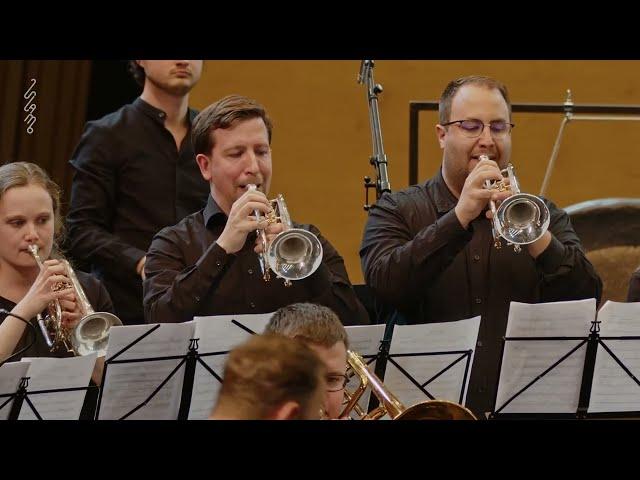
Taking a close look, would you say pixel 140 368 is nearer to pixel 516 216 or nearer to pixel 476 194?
pixel 476 194

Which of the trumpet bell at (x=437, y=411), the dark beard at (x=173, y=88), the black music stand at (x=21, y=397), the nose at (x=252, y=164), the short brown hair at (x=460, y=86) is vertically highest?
the dark beard at (x=173, y=88)

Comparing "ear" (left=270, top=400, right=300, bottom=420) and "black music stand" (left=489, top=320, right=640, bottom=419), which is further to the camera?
"black music stand" (left=489, top=320, right=640, bottom=419)

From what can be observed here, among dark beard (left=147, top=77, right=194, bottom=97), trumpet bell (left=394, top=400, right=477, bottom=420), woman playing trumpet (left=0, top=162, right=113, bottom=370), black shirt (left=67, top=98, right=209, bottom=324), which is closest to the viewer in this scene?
trumpet bell (left=394, top=400, right=477, bottom=420)

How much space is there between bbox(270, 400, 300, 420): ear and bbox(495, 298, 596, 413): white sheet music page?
1629mm

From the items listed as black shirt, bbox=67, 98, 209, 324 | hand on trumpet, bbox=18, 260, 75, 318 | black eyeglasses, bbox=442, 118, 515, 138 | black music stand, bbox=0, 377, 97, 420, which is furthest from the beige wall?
black music stand, bbox=0, 377, 97, 420

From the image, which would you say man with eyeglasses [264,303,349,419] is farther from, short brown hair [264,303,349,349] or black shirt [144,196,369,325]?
black shirt [144,196,369,325]

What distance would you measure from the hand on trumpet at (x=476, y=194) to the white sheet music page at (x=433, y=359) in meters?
0.50

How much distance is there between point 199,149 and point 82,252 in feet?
2.84

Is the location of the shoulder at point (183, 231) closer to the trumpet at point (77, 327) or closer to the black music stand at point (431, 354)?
the trumpet at point (77, 327)

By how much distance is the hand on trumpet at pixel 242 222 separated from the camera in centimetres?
430

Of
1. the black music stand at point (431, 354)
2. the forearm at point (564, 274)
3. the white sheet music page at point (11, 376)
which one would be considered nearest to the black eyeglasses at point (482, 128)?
the forearm at point (564, 274)

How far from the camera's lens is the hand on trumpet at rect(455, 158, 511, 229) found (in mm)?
4367
